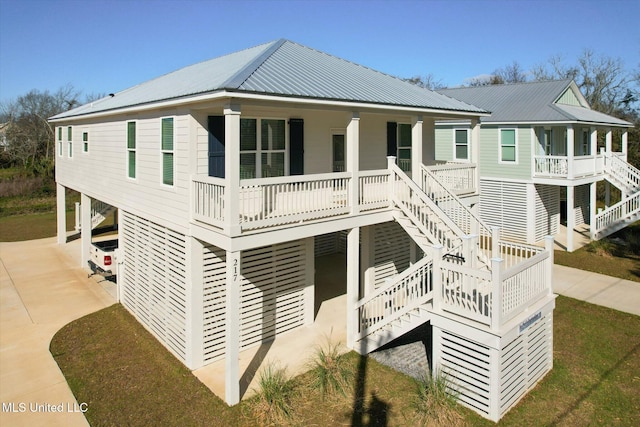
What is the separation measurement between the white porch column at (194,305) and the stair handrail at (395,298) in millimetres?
3403

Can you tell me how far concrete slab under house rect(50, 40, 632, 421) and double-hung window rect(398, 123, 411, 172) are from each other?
63 cm

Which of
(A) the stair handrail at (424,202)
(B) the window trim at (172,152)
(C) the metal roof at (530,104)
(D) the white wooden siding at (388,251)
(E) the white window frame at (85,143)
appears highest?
(C) the metal roof at (530,104)

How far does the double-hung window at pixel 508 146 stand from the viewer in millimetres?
21578

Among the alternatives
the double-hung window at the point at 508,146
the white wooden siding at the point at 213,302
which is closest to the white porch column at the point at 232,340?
the white wooden siding at the point at 213,302

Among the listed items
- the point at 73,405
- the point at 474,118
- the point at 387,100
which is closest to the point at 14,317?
the point at 73,405

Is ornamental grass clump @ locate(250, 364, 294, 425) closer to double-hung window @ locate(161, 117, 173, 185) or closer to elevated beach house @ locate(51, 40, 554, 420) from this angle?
elevated beach house @ locate(51, 40, 554, 420)

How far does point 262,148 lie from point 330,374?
5178mm

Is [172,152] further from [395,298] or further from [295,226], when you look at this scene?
[395,298]

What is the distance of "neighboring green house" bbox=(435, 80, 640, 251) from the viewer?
2034cm

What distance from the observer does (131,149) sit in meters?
12.1

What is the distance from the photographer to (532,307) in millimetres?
8859

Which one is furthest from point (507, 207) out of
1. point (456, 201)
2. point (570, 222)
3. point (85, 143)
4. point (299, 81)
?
point (85, 143)

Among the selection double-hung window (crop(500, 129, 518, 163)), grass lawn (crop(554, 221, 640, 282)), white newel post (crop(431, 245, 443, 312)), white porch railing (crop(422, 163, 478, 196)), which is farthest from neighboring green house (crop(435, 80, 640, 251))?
white newel post (crop(431, 245, 443, 312))

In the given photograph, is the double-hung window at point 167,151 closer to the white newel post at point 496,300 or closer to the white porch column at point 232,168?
the white porch column at point 232,168
